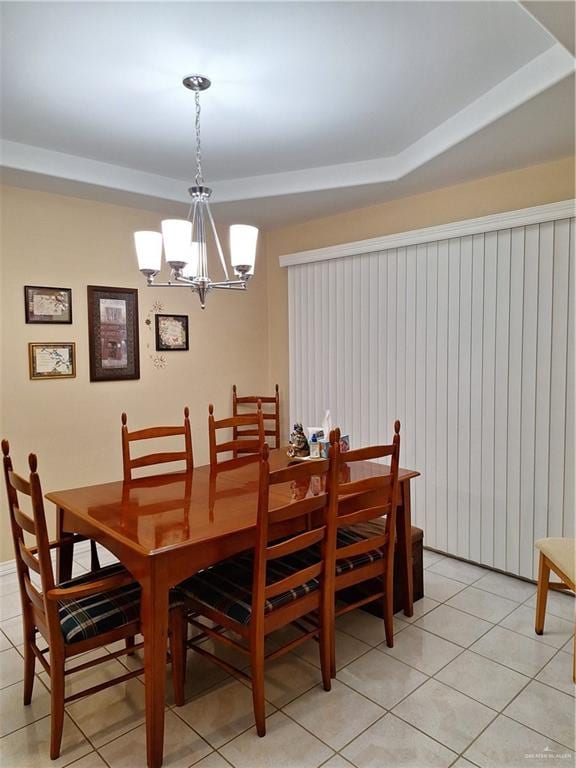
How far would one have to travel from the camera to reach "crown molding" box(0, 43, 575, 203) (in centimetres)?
211

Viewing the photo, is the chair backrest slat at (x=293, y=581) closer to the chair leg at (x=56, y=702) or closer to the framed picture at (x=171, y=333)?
the chair leg at (x=56, y=702)

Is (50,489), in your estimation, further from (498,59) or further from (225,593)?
(498,59)

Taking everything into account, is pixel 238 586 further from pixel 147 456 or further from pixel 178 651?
pixel 147 456

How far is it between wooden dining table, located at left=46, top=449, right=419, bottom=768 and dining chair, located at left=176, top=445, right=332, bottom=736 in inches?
5.6

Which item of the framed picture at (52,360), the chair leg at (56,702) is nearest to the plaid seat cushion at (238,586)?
the chair leg at (56,702)

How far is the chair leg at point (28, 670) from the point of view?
2.00 meters

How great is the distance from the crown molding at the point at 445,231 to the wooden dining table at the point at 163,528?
5.21ft

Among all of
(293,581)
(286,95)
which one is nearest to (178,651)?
(293,581)

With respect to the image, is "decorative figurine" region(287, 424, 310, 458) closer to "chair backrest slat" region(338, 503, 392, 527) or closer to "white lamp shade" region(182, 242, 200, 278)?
"chair backrest slat" region(338, 503, 392, 527)

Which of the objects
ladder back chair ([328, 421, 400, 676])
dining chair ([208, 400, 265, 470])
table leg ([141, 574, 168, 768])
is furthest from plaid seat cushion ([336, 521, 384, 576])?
table leg ([141, 574, 168, 768])

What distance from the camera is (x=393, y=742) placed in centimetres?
183

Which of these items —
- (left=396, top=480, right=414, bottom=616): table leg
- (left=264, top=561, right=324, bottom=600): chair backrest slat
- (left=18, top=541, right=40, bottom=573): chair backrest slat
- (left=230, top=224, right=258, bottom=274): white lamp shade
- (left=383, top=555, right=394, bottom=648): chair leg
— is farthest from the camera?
(left=396, top=480, right=414, bottom=616): table leg

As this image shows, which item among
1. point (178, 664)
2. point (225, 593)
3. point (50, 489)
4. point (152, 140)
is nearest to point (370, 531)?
point (225, 593)

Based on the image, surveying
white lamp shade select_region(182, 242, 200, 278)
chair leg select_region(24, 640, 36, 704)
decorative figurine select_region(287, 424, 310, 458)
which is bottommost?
chair leg select_region(24, 640, 36, 704)
